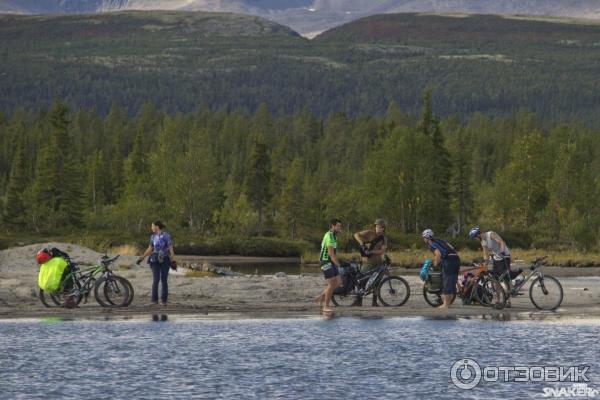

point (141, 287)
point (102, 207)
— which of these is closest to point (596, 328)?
point (141, 287)

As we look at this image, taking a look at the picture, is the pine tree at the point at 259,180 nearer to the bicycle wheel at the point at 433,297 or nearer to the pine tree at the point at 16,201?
the pine tree at the point at 16,201

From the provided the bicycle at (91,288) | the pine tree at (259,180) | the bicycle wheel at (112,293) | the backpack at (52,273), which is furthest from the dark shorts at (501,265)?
the pine tree at (259,180)

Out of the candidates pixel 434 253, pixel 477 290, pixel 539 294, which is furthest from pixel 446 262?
pixel 539 294

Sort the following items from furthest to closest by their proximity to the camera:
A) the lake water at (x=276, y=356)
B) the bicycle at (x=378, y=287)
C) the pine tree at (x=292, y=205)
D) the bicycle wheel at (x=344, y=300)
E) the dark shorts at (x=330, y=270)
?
the pine tree at (x=292, y=205) → the bicycle wheel at (x=344, y=300) → the bicycle at (x=378, y=287) → the dark shorts at (x=330, y=270) → the lake water at (x=276, y=356)

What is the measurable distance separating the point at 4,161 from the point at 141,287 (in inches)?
6246

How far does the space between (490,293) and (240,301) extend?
312 inches

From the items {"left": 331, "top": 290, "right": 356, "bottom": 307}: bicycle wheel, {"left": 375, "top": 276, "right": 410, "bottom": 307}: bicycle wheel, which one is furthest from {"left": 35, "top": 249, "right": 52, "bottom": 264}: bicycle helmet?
{"left": 375, "top": 276, "right": 410, "bottom": 307}: bicycle wheel

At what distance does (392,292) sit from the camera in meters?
34.2

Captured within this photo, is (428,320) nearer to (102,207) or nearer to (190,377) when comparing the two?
(190,377)

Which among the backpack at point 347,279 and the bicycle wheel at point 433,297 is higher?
the backpack at point 347,279

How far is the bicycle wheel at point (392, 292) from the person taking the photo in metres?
34.1

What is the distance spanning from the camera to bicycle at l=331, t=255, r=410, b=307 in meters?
33.2

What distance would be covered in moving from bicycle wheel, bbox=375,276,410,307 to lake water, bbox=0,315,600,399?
239 centimetres

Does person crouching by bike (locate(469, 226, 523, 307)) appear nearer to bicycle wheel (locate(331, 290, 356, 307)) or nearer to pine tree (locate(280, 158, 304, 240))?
bicycle wheel (locate(331, 290, 356, 307))
